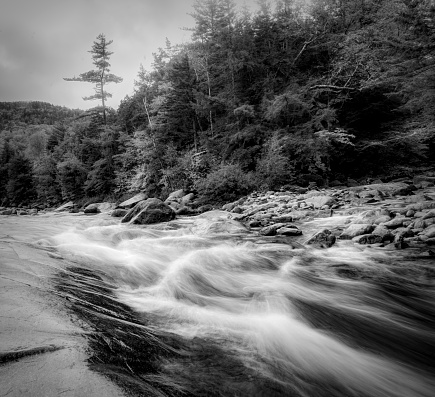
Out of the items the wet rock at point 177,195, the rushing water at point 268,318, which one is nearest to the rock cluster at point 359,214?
the rushing water at point 268,318

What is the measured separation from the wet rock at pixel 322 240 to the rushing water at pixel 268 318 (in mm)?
197

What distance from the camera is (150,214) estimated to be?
32.1ft

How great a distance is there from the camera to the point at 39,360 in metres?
1.20

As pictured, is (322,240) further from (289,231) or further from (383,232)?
(383,232)

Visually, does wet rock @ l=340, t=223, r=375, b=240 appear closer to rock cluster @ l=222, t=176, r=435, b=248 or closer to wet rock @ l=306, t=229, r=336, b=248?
rock cluster @ l=222, t=176, r=435, b=248

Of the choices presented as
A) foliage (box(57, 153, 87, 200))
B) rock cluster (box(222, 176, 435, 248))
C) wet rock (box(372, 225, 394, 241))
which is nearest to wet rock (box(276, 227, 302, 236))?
rock cluster (box(222, 176, 435, 248))

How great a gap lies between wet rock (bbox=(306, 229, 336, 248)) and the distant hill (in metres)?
102

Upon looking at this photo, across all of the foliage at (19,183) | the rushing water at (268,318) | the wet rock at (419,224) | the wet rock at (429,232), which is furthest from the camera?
the foliage at (19,183)

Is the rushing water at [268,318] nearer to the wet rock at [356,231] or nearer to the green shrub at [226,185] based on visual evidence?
the wet rock at [356,231]

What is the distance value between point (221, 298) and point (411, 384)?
2.12 meters

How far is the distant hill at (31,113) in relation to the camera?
301 ft

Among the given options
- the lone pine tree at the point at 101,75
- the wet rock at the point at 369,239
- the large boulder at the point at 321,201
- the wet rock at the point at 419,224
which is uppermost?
the lone pine tree at the point at 101,75

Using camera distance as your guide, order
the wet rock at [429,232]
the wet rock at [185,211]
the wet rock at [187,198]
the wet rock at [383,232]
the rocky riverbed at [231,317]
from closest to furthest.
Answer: the rocky riverbed at [231,317]
the wet rock at [429,232]
the wet rock at [383,232]
the wet rock at [185,211]
the wet rock at [187,198]

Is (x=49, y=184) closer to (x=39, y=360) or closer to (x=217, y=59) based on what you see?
(x=217, y=59)
